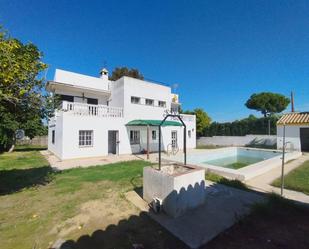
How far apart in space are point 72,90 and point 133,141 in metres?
7.95

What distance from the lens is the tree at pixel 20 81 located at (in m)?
4.59

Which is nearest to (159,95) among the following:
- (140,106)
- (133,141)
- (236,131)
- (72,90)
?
(140,106)

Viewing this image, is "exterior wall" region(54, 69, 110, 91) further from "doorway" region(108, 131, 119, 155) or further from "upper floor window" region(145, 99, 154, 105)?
"doorway" region(108, 131, 119, 155)

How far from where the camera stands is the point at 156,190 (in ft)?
17.0

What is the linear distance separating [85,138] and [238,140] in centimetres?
2157

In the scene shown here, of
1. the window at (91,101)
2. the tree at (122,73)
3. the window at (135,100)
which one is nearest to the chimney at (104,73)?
the window at (91,101)

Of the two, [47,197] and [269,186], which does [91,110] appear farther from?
[269,186]

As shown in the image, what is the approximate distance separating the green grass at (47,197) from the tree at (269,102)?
33.5m

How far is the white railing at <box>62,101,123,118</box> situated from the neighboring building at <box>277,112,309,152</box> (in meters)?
17.2

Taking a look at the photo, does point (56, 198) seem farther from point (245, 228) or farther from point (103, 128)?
point (103, 128)

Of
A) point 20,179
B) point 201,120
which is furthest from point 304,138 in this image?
point 20,179

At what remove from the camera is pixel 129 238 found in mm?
3789

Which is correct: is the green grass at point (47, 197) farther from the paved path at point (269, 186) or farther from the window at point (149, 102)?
the window at point (149, 102)

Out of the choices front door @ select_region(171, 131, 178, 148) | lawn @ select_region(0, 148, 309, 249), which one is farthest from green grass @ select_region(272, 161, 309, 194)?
front door @ select_region(171, 131, 178, 148)
